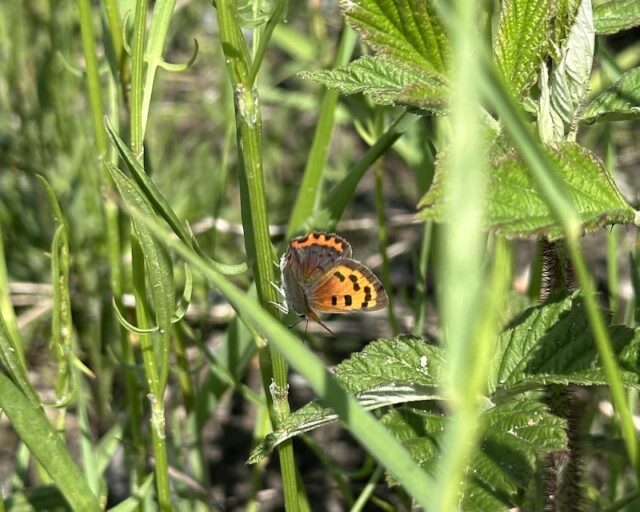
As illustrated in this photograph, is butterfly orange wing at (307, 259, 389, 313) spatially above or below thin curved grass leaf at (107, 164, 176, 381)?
below

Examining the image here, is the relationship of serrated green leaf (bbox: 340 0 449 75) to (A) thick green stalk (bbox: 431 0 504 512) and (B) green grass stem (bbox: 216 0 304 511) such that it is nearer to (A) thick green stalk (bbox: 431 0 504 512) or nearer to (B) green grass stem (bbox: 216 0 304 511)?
(B) green grass stem (bbox: 216 0 304 511)

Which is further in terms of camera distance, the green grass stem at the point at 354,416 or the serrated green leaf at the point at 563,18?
the serrated green leaf at the point at 563,18

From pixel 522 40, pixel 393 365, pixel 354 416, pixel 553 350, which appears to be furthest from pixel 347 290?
pixel 354 416

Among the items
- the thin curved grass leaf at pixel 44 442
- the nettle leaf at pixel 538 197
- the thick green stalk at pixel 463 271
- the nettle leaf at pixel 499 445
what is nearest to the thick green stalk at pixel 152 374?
the thin curved grass leaf at pixel 44 442

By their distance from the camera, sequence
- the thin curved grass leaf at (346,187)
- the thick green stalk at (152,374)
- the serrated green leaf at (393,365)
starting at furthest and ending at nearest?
the thin curved grass leaf at (346,187), the thick green stalk at (152,374), the serrated green leaf at (393,365)

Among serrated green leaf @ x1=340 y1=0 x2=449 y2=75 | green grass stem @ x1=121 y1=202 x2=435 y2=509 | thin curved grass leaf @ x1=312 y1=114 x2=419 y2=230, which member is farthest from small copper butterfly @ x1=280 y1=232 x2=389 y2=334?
green grass stem @ x1=121 y1=202 x2=435 y2=509

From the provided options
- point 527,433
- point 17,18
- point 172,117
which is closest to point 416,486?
point 527,433

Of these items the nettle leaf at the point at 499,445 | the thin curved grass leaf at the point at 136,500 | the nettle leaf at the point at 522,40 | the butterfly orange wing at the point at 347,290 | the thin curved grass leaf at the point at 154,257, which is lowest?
the thin curved grass leaf at the point at 136,500

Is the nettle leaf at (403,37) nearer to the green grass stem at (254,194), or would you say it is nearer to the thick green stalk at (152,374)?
the green grass stem at (254,194)
